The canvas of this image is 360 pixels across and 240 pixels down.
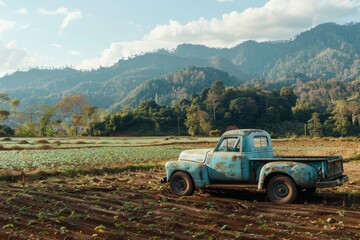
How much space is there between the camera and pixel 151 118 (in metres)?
103

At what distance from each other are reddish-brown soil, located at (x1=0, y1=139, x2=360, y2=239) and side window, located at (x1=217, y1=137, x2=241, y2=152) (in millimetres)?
1756

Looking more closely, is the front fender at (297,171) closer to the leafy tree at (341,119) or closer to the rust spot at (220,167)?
the rust spot at (220,167)

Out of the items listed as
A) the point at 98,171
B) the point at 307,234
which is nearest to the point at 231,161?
the point at 307,234

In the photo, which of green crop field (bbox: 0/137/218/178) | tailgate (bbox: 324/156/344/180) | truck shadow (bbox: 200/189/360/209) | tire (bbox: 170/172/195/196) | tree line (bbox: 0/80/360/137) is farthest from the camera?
tree line (bbox: 0/80/360/137)

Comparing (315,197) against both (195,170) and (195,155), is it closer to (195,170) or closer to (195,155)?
(195,170)

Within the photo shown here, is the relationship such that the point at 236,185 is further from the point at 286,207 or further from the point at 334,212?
the point at 334,212

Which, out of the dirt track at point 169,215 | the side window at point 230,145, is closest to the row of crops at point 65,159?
the dirt track at point 169,215

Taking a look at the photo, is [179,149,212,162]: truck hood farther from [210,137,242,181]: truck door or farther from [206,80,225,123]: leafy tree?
[206,80,225,123]: leafy tree

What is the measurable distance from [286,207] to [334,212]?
4.66 feet

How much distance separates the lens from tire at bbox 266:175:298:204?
12.6m

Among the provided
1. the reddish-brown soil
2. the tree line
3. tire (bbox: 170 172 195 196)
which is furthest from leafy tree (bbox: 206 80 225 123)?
the reddish-brown soil

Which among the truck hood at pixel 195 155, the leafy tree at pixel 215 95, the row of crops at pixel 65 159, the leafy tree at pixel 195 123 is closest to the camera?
the truck hood at pixel 195 155

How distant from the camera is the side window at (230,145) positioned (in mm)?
14106

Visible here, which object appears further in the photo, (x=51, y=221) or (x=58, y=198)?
(x=58, y=198)
